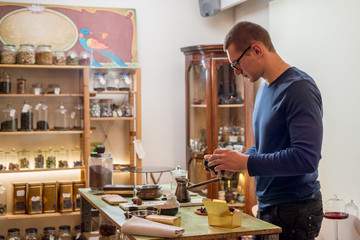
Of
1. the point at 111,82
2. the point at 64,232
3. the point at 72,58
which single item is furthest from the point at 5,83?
the point at 64,232

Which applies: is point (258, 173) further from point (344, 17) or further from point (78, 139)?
point (78, 139)

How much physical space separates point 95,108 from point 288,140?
3155 mm

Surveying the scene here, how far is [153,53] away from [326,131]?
2.20 metres

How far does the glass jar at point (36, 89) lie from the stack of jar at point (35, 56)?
22 centimetres

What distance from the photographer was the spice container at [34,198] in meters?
4.63

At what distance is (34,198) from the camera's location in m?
4.64

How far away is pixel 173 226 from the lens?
201cm

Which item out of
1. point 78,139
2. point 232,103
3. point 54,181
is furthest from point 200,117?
point 54,181

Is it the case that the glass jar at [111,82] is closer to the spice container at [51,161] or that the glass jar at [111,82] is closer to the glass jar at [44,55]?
the glass jar at [44,55]

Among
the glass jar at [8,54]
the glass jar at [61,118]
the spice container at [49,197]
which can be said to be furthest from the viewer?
the glass jar at [61,118]

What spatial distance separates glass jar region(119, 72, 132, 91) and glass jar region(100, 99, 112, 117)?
0.60 feet

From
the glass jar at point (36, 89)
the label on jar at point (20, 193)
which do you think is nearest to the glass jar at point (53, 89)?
the glass jar at point (36, 89)

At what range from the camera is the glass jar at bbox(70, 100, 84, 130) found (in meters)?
4.80

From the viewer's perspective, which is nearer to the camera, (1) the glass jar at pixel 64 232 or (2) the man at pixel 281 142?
(2) the man at pixel 281 142
